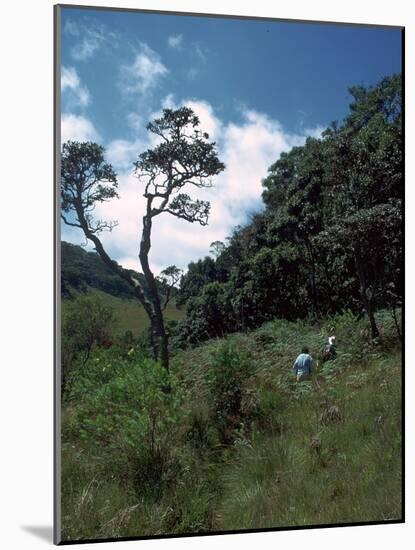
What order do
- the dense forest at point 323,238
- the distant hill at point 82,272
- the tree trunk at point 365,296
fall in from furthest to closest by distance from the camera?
1. the tree trunk at point 365,296
2. the dense forest at point 323,238
3. the distant hill at point 82,272

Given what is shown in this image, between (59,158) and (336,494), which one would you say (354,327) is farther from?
(59,158)

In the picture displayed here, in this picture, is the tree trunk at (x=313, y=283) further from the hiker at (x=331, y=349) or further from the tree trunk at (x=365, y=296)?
the tree trunk at (x=365, y=296)

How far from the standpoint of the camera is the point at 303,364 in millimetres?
6543

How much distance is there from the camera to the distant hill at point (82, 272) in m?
5.93

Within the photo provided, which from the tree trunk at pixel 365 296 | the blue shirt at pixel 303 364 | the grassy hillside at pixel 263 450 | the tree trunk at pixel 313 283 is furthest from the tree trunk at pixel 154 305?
the tree trunk at pixel 365 296

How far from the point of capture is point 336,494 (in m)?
6.34

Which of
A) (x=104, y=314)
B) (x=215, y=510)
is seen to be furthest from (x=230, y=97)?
(x=215, y=510)

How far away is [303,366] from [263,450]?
0.72 m

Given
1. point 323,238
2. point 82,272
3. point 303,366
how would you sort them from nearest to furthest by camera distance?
point 82,272, point 303,366, point 323,238

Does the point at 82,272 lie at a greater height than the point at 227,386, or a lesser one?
greater

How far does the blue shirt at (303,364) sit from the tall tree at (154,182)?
1.01 m

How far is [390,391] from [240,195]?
6.26 ft

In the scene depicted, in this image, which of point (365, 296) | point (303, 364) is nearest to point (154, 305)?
point (303, 364)

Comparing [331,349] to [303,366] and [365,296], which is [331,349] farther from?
[365,296]
